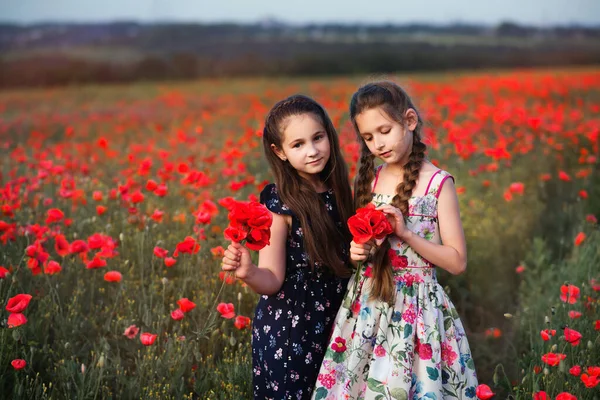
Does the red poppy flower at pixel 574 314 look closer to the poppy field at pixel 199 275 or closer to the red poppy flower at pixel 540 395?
the poppy field at pixel 199 275

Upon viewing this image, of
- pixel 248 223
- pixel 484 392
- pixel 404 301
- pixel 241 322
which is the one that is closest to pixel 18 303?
pixel 241 322

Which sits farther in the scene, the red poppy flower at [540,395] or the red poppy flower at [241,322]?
the red poppy flower at [241,322]

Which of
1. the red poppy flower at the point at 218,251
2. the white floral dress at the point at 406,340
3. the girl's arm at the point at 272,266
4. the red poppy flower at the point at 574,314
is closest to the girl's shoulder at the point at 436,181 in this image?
the white floral dress at the point at 406,340

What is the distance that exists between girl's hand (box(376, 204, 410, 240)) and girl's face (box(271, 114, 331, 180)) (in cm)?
34

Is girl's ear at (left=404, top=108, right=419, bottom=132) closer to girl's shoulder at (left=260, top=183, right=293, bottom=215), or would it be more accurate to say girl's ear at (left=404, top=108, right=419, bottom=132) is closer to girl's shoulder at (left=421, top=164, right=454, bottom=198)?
girl's shoulder at (left=421, top=164, right=454, bottom=198)

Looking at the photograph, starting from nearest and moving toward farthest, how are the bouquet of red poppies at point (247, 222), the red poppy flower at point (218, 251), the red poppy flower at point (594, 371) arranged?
the bouquet of red poppies at point (247, 222)
the red poppy flower at point (594, 371)
the red poppy flower at point (218, 251)

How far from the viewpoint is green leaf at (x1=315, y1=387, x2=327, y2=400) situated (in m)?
2.39

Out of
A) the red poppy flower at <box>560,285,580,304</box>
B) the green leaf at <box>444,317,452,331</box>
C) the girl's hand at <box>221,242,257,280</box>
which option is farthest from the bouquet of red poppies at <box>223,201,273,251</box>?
the red poppy flower at <box>560,285,580,304</box>

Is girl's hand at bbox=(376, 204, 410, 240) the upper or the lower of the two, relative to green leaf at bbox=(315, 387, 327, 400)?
upper

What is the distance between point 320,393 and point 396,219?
0.74 m

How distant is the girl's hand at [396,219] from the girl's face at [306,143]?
0.34 m

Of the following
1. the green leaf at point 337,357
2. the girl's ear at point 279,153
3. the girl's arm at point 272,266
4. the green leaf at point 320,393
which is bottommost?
the green leaf at point 320,393

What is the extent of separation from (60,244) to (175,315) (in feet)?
2.75

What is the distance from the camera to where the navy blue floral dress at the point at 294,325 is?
2436 millimetres
